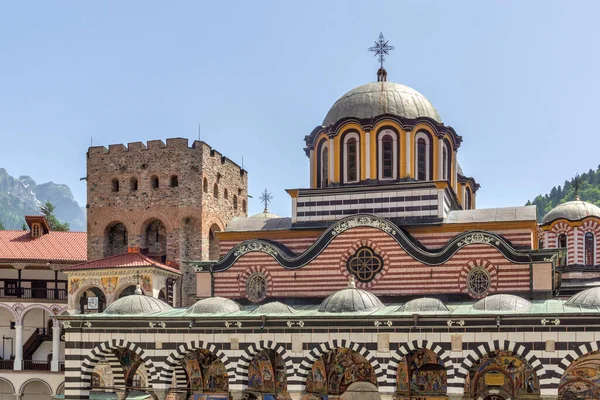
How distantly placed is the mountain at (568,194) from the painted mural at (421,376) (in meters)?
69.9

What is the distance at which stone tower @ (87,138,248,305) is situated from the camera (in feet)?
140

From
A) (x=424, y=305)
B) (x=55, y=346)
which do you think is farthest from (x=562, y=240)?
(x=55, y=346)

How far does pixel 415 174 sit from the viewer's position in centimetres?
3081

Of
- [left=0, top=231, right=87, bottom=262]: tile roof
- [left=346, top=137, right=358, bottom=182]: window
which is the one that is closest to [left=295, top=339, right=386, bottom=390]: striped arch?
[left=346, top=137, right=358, bottom=182]: window

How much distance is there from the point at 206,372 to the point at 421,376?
776cm

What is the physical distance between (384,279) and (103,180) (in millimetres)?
20906

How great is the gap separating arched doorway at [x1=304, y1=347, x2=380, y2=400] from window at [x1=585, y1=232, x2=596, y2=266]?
51.3ft

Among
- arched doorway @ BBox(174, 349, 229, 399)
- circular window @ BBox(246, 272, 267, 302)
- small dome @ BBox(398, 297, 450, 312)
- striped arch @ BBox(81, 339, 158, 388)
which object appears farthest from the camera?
circular window @ BBox(246, 272, 267, 302)

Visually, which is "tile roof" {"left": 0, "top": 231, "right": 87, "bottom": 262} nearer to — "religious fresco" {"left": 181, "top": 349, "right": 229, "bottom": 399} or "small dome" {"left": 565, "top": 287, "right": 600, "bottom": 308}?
"religious fresco" {"left": 181, "top": 349, "right": 229, "bottom": 399}

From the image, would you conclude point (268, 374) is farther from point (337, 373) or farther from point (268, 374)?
point (337, 373)

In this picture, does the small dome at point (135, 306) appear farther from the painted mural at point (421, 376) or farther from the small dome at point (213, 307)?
the painted mural at point (421, 376)

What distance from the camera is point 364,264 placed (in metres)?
28.7

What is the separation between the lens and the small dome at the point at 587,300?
23.9 meters

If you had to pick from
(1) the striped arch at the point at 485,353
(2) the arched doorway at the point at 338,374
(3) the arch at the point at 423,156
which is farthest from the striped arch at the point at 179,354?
(3) the arch at the point at 423,156
